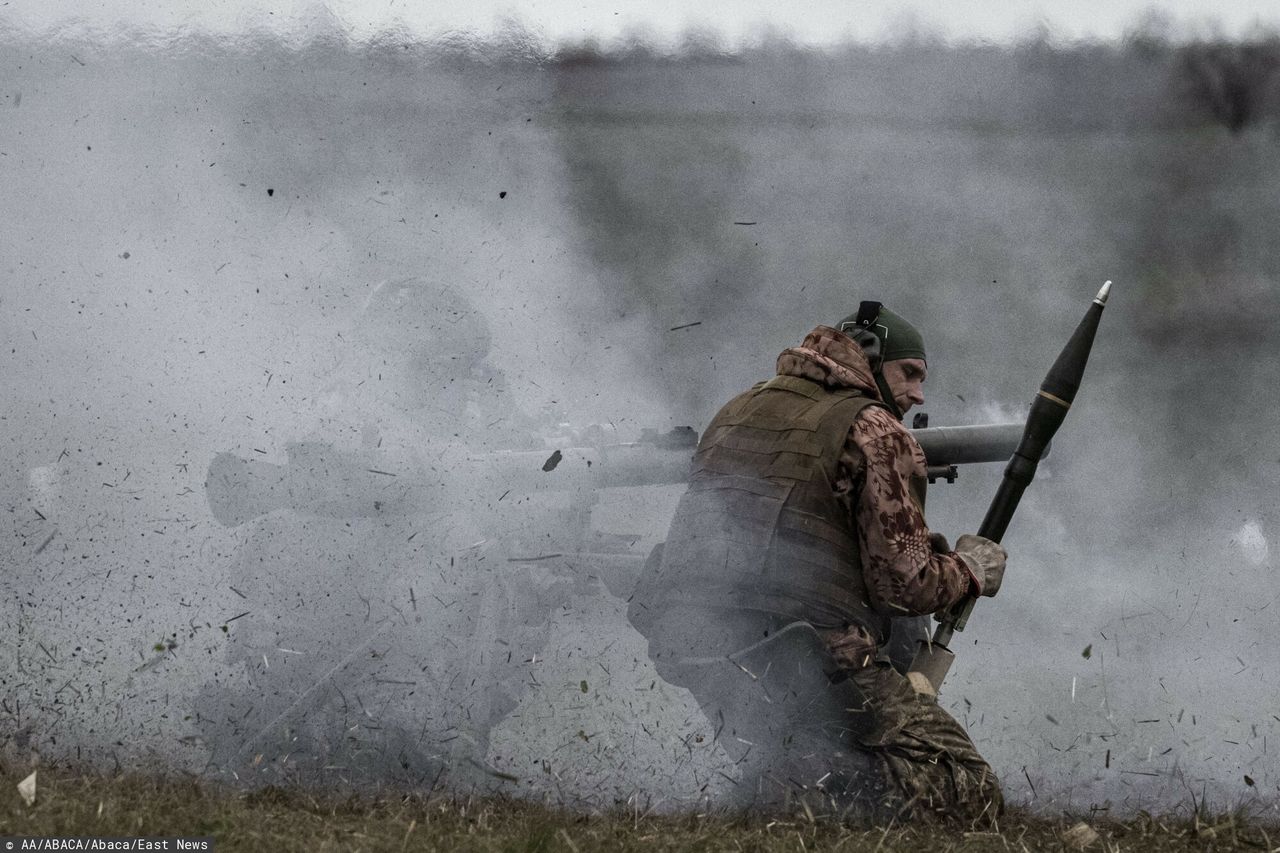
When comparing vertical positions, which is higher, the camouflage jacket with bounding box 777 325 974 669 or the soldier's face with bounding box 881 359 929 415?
the soldier's face with bounding box 881 359 929 415

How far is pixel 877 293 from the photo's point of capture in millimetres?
11750

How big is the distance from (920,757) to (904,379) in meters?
1.33

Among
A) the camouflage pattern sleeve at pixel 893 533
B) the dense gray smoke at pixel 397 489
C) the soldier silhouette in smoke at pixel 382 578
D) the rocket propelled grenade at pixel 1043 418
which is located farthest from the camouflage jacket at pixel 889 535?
the soldier silhouette in smoke at pixel 382 578

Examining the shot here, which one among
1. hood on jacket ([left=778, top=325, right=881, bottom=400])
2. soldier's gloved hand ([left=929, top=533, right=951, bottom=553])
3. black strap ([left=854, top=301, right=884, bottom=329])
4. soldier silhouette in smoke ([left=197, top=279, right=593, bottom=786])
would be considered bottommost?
soldier silhouette in smoke ([left=197, top=279, right=593, bottom=786])

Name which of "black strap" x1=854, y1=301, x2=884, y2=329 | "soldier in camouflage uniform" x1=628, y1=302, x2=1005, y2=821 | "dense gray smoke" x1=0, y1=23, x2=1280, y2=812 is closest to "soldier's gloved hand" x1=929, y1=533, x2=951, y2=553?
"soldier in camouflage uniform" x1=628, y1=302, x2=1005, y2=821

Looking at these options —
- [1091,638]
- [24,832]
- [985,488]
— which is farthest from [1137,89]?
[24,832]

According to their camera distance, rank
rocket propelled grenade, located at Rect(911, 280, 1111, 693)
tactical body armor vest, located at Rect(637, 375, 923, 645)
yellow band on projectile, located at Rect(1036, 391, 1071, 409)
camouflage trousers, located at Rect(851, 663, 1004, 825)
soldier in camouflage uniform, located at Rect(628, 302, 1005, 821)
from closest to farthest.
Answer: camouflage trousers, located at Rect(851, 663, 1004, 825), soldier in camouflage uniform, located at Rect(628, 302, 1005, 821), tactical body armor vest, located at Rect(637, 375, 923, 645), rocket propelled grenade, located at Rect(911, 280, 1111, 693), yellow band on projectile, located at Rect(1036, 391, 1071, 409)

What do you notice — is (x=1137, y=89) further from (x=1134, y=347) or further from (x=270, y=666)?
(x=270, y=666)

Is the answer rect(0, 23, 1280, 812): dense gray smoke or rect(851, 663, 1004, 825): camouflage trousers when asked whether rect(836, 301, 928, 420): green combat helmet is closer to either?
rect(851, 663, 1004, 825): camouflage trousers

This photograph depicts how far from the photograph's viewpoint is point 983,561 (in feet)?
16.0

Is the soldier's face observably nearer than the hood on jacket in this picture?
No

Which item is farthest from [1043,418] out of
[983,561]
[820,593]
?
[820,593]

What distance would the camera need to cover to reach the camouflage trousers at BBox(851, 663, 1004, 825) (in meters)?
4.44

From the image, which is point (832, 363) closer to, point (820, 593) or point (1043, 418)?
point (820, 593)
